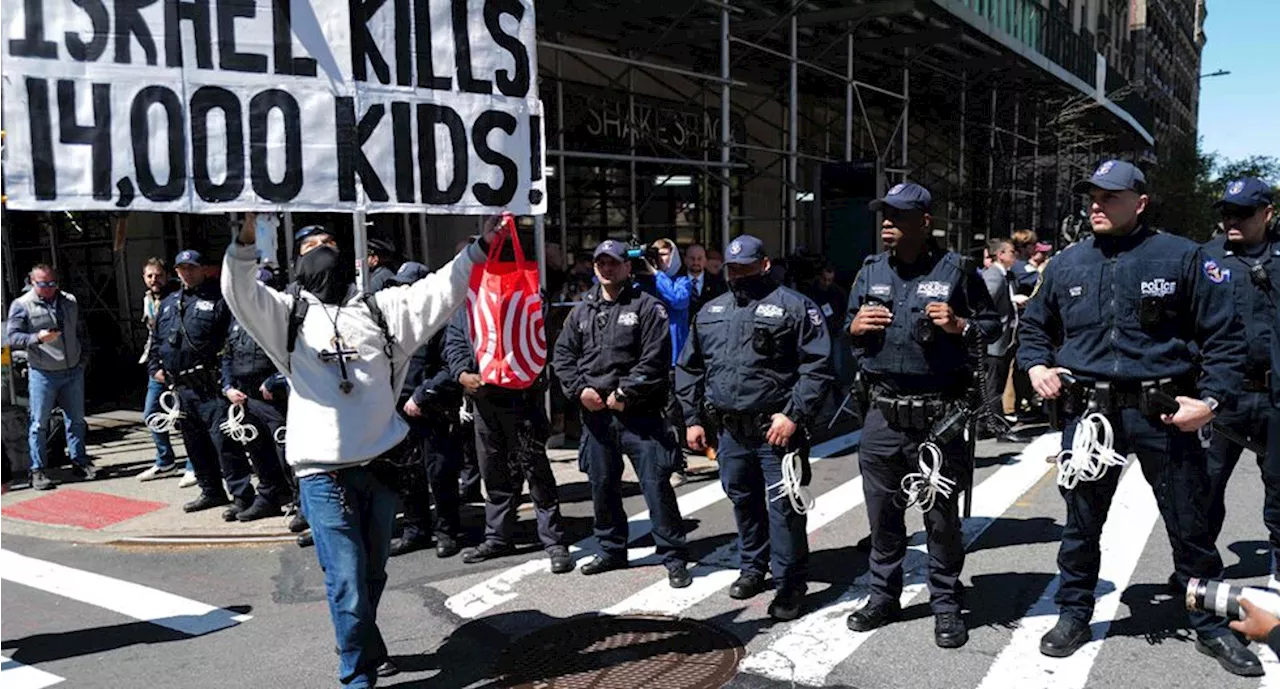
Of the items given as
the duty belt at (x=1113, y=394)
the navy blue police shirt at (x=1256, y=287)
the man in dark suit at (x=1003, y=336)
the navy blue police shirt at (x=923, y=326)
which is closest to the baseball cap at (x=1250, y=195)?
the navy blue police shirt at (x=1256, y=287)

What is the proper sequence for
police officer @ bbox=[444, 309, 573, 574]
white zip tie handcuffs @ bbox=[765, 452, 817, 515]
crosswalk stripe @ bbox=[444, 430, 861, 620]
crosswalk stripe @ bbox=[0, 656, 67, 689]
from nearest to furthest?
crosswalk stripe @ bbox=[0, 656, 67, 689] < white zip tie handcuffs @ bbox=[765, 452, 817, 515] < crosswalk stripe @ bbox=[444, 430, 861, 620] < police officer @ bbox=[444, 309, 573, 574]

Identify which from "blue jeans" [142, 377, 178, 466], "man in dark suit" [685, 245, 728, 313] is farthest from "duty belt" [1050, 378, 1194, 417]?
"blue jeans" [142, 377, 178, 466]

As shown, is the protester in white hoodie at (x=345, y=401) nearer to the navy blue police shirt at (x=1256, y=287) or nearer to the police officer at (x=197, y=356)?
the police officer at (x=197, y=356)

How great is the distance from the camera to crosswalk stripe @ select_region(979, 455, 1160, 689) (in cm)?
408

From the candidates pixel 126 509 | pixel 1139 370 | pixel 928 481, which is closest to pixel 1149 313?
pixel 1139 370

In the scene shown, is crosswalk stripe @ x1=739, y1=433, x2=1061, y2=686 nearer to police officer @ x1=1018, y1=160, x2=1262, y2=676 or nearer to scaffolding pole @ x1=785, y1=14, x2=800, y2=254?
police officer @ x1=1018, y1=160, x2=1262, y2=676

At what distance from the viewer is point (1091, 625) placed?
15.2 feet

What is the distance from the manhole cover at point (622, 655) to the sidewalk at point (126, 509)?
2.59m

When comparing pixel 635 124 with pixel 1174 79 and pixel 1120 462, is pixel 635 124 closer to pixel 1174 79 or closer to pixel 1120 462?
pixel 1120 462

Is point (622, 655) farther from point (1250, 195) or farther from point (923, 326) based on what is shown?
point (1250, 195)

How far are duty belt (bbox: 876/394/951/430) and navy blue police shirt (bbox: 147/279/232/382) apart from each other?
5.21 metres

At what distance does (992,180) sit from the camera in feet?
75.6

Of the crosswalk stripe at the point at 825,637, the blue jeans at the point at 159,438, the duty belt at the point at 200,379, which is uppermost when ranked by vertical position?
the duty belt at the point at 200,379

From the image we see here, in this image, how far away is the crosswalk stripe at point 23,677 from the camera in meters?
4.32
